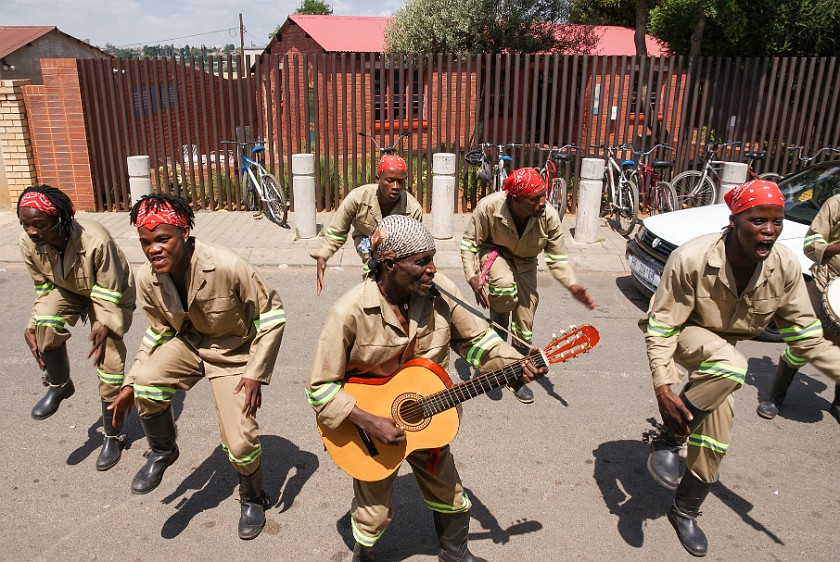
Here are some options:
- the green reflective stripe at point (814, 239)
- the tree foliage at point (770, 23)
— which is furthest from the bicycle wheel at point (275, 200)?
the tree foliage at point (770, 23)

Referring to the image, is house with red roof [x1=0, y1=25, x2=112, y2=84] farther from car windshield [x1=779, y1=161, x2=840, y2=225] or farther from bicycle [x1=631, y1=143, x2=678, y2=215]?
car windshield [x1=779, y1=161, x2=840, y2=225]

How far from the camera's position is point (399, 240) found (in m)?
2.77

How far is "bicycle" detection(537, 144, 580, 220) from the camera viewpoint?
1096 centimetres

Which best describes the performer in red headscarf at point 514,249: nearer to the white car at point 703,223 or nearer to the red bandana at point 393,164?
the red bandana at point 393,164

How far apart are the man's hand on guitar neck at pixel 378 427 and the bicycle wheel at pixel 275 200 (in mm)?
8084

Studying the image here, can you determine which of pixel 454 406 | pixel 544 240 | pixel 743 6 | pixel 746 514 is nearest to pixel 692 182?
pixel 743 6

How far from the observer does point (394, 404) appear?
3031 mm

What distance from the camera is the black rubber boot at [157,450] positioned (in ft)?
12.0

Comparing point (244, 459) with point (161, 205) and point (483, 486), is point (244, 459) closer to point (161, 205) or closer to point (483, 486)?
point (161, 205)

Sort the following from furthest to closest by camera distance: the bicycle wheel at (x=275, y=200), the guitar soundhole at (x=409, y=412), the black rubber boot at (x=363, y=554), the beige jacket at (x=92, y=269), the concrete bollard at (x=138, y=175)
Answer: the bicycle wheel at (x=275, y=200), the concrete bollard at (x=138, y=175), the beige jacket at (x=92, y=269), the black rubber boot at (x=363, y=554), the guitar soundhole at (x=409, y=412)

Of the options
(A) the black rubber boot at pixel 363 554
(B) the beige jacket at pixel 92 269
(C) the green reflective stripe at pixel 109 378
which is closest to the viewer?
(A) the black rubber boot at pixel 363 554

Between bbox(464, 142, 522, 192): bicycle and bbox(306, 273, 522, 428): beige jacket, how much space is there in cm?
830

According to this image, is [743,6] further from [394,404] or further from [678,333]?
[394,404]

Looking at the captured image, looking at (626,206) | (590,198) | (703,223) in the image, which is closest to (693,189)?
(626,206)
